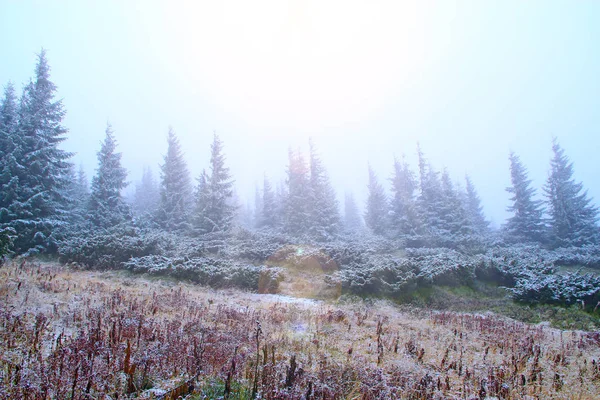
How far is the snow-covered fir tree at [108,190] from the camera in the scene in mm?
25516

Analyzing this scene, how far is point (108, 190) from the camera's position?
26.6m

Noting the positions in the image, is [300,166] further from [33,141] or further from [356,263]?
[33,141]

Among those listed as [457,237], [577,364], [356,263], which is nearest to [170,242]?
[356,263]

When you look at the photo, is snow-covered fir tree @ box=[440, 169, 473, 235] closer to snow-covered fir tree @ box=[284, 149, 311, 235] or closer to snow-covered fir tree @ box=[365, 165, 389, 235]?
snow-covered fir tree @ box=[365, 165, 389, 235]

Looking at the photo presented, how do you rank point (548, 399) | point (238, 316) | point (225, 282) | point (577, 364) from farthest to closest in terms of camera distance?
point (225, 282) → point (238, 316) → point (577, 364) → point (548, 399)

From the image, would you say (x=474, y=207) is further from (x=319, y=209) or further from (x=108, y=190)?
(x=108, y=190)

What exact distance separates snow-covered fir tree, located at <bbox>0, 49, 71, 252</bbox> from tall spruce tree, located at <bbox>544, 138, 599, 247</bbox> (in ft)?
150

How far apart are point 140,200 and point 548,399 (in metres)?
63.5

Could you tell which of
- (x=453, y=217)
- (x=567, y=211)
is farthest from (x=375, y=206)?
(x=567, y=211)

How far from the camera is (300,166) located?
4053 cm

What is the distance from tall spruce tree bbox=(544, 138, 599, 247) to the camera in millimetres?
31125

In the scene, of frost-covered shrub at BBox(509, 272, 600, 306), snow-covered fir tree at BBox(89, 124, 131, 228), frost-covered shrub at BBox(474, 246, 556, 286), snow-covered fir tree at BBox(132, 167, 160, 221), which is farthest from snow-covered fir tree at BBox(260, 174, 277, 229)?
frost-covered shrub at BBox(509, 272, 600, 306)

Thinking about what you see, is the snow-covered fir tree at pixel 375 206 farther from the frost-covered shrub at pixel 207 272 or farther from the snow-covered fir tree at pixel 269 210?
the frost-covered shrub at pixel 207 272

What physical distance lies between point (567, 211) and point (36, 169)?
4824 centimetres
